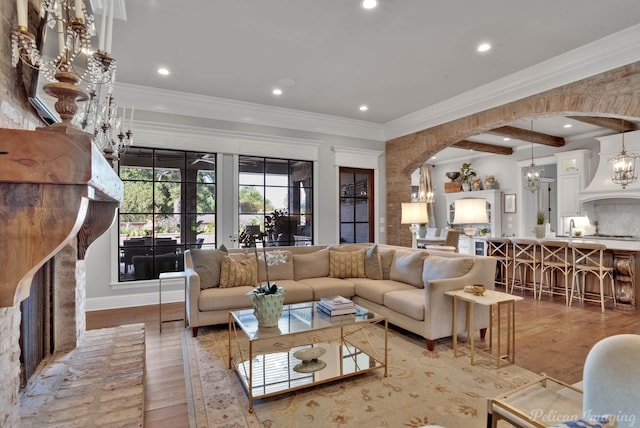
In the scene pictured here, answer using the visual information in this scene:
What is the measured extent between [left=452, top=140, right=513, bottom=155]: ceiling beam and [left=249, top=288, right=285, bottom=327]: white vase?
6.05m

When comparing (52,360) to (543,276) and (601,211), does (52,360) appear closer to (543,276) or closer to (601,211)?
(543,276)

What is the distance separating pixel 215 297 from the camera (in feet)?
11.1

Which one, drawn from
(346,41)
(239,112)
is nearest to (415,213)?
(346,41)

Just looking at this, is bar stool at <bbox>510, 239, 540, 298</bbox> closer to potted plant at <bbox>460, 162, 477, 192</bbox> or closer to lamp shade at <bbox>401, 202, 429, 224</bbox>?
lamp shade at <bbox>401, 202, 429, 224</bbox>

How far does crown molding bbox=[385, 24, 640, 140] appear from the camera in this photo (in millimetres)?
3047

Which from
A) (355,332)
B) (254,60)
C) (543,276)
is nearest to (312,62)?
(254,60)

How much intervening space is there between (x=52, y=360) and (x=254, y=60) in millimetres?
3231

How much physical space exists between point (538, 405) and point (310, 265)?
306 cm

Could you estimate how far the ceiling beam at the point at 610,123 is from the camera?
17.4 ft

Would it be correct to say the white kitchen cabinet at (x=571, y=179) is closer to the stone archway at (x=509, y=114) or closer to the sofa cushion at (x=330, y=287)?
the stone archway at (x=509, y=114)

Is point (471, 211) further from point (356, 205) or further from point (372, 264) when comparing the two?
point (356, 205)

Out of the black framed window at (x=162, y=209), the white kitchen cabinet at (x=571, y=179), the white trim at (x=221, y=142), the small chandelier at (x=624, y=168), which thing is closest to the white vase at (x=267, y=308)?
the black framed window at (x=162, y=209)

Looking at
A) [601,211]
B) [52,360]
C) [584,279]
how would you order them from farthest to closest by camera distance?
1. [601,211]
2. [584,279]
3. [52,360]

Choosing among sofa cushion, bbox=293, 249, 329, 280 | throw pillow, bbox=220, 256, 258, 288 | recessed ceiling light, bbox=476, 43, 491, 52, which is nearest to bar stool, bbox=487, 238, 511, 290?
sofa cushion, bbox=293, 249, 329, 280
